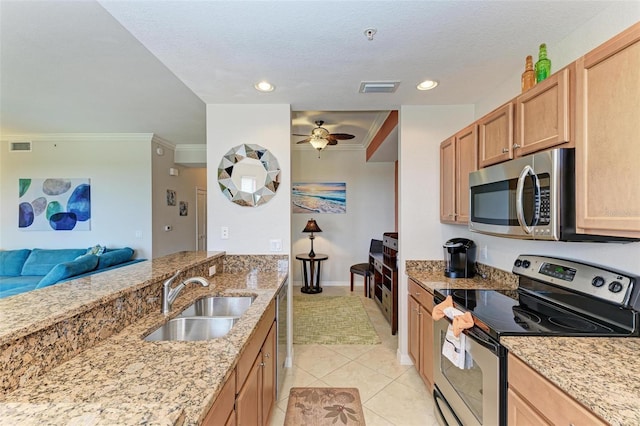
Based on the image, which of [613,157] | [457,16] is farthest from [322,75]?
[613,157]

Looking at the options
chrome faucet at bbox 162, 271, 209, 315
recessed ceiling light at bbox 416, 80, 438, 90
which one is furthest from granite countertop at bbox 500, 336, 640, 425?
recessed ceiling light at bbox 416, 80, 438, 90

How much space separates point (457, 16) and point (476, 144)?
2.95 ft

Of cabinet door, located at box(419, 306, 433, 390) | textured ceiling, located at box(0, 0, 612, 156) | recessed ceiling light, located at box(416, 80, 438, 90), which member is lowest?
cabinet door, located at box(419, 306, 433, 390)

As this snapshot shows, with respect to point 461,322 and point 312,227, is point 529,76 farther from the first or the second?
point 312,227

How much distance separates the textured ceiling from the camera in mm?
1457

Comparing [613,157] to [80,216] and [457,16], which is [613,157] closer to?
[457,16]

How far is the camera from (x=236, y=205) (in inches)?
106

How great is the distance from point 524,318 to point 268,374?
1503mm

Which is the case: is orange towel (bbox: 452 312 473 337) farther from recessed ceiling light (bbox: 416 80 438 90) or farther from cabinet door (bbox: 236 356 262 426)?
recessed ceiling light (bbox: 416 80 438 90)

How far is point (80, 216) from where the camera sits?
4789mm

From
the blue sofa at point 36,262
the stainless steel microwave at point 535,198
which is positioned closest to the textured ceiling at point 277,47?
the stainless steel microwave at point 535,198

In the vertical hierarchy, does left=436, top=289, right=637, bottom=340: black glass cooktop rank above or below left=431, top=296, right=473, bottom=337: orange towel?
above

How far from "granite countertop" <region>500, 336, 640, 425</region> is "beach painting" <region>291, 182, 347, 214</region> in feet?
14.0

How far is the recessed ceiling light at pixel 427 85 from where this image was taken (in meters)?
2.25
